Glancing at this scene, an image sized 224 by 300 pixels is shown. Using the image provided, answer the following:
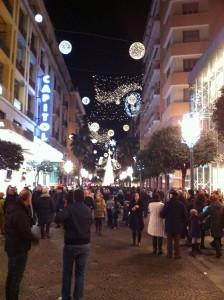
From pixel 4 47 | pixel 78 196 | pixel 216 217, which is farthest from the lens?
pixel 4 47

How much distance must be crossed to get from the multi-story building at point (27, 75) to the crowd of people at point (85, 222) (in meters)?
8.56

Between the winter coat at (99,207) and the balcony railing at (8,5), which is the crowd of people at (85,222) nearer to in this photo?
the winter coat at (99,207)

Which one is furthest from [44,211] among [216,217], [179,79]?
[179,79]

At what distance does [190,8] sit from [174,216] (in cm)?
3687

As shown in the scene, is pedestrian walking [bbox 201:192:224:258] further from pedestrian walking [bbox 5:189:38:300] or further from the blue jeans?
pedestrian walking [bbox 5:189:38:300]

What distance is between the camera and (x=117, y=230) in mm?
20422

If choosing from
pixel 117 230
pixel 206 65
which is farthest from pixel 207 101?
pixel 117 230

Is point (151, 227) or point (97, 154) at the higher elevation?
point (97, 154)

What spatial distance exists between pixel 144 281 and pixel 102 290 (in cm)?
124

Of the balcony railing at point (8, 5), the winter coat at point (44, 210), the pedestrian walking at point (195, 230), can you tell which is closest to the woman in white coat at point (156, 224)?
the pedestrian walking at point (195, 230)

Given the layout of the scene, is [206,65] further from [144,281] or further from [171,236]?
[144,281]

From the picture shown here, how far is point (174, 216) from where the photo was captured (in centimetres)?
1241

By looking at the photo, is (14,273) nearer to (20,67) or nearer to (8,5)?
(8,5)

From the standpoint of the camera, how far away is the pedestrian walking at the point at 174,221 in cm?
1244
